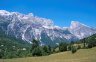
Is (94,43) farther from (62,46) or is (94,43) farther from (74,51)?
(74,51)

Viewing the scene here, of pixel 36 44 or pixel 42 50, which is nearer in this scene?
pixel 42 50

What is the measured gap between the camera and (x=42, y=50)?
17238 centimetres

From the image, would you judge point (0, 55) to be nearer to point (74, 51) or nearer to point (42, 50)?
point (42, 50)

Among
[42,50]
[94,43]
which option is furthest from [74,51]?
[94,43]

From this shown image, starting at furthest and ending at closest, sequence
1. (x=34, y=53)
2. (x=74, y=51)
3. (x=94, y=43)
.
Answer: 1. (x=94, y=43)
2. (x=34, y=53)
3. (x=74, y=51)

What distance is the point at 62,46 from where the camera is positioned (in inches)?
7741

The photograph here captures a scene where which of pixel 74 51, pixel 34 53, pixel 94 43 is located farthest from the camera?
pixel 94 43

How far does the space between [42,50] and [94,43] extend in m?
46.5

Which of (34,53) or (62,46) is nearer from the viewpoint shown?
(34,53)

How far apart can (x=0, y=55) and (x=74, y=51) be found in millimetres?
57513

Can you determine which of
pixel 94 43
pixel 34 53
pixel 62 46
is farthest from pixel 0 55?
pixel 94 43

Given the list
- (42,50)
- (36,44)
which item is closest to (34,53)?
(42,50)

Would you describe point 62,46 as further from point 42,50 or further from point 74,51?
point 74,51

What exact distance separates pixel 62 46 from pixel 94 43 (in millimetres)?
26626
